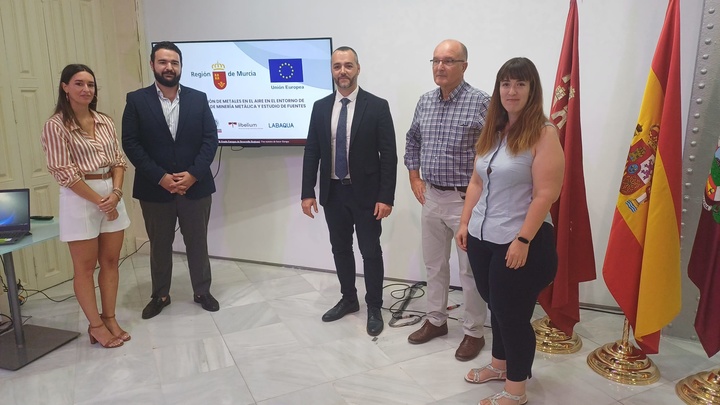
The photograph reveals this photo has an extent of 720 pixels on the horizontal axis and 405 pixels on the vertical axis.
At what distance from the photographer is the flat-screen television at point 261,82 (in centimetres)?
360

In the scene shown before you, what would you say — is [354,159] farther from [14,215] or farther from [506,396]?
[14,215]

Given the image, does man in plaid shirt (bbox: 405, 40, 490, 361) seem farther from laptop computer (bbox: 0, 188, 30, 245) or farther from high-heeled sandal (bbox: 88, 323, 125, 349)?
laptop computer (bbox: 0, 188, 30, 245)

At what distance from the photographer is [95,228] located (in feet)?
8.86

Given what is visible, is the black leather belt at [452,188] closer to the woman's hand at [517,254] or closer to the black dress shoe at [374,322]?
the woman's hand at [517,254]

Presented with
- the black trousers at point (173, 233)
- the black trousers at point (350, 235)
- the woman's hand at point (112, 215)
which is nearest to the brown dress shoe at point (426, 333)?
the black trousers at point (350, 235)

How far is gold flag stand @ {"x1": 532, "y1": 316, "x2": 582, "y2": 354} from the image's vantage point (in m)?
2.75

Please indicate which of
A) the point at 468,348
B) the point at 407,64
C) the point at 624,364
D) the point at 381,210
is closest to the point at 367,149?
the point at 381,210

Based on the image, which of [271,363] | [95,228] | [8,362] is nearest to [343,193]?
[271,363]

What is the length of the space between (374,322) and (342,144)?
1072 mm

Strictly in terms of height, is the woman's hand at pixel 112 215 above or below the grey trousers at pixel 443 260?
above

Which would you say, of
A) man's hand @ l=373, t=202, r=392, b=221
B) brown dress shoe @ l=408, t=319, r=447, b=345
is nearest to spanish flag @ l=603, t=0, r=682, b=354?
brown dress shoe @ l=408, t=319, r=447, b=345

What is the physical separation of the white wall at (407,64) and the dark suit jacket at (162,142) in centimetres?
93

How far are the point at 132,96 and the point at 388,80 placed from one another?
5.55ft

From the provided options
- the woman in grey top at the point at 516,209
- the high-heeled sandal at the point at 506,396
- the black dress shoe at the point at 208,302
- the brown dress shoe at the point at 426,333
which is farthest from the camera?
the black dress shoe at the point at 208,302
